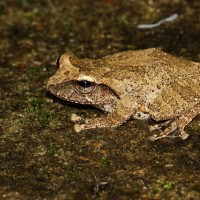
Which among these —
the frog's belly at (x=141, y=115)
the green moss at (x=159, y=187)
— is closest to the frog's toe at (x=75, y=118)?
the frog's belly at (x=141, y=115)

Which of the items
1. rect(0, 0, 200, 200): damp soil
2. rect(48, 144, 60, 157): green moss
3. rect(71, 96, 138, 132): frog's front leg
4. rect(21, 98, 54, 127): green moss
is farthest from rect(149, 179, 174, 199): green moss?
rect(21, 98, 54, 127): green moss

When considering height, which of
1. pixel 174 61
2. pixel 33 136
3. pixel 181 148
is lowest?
pixel 33 136

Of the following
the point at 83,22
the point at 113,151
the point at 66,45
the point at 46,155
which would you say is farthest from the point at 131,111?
the point at 83,22

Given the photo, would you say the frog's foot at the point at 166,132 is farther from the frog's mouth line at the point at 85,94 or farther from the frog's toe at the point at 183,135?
the frog's mouth line at the point at 85,94

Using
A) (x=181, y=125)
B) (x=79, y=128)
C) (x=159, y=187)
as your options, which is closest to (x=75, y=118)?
(x=79, y=128)

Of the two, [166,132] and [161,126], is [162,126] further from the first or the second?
[166,132]

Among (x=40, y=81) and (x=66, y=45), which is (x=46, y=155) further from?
(x=66, y=45)
